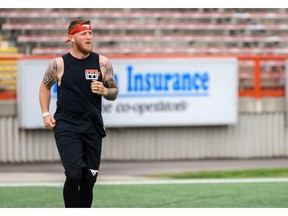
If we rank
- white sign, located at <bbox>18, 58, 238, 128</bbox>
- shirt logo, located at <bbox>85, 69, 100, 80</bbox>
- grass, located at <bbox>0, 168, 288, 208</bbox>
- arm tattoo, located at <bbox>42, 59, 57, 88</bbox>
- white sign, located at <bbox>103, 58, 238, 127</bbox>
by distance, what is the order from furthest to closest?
white sign, located at <bbox>103, 58, 238, 127</bbox>, white sign, located at <bbox>18, 58, 238, 128</bbox>, grass, located at <bbox>0, 168, 288, 208</bbox>, arm tattoo, located at <bbox>42, 59, 57, 88</bbox>, shirt logo, located at <bbox>85, 69, 100, 80</bbox>

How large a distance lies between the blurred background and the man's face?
25.4 ft

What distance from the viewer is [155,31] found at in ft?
62.5

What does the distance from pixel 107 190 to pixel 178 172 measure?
104 inches

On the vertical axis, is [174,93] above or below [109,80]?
below

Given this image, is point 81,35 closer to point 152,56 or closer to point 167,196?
point 167,196

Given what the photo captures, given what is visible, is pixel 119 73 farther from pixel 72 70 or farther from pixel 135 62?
pixel 72 70

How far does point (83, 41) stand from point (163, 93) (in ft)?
26.4

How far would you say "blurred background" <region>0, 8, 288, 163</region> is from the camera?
15.3m

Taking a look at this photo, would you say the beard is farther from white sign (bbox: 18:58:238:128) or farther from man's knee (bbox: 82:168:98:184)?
white sign (bbox: 18:58:238:128)

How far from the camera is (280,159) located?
15.7 meters

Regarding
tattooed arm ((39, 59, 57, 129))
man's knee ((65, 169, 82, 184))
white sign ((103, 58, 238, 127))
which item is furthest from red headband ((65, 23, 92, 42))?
white sign ((103, 58, 238, 127))

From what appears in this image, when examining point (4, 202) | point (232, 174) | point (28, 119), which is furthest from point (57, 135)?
point (28, 119)

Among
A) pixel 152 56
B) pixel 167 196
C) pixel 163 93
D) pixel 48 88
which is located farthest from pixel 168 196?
pixel 152 56

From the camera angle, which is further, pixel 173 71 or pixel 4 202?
pixel 173 71
